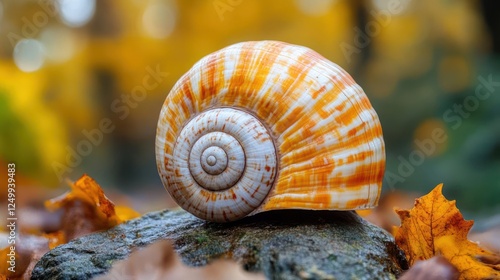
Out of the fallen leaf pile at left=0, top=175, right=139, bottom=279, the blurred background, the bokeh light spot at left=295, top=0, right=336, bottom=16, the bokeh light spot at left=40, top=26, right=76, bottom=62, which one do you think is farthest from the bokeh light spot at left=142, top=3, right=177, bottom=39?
the fallen leaf pile at left=0, top=175, right=139, bottom=279

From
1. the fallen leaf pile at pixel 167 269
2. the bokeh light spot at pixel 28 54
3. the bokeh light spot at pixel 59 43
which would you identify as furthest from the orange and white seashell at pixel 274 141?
the bokeh light spot at pixel 59 43

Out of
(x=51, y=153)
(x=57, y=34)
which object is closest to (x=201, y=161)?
(x=51, y=153)

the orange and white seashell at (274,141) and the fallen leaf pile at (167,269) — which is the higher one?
the orange and white seashell at (274,141)

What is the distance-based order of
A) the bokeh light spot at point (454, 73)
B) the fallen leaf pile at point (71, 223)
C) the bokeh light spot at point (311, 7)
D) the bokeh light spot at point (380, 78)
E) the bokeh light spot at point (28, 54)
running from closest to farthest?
the fallen leaf pile at point (71, 223), the bokeh light spot at point (454, 73), the bokeh light spot at point (380, 78), the bokeh light spot at point (28, 54), the bokeh light spot at point (311, 7)

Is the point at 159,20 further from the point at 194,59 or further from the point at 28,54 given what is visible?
the point at 28,54

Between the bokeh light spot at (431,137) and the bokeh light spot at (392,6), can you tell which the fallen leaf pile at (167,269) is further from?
the bokeh light spot at (392,6)
